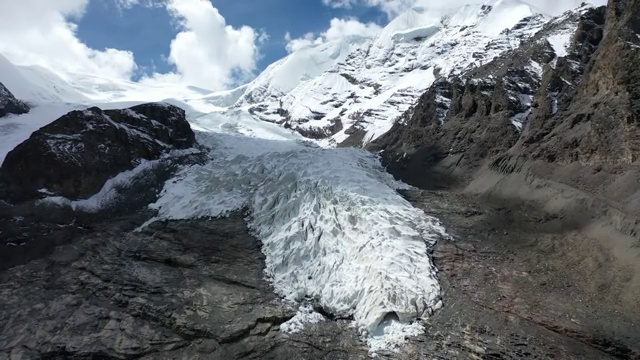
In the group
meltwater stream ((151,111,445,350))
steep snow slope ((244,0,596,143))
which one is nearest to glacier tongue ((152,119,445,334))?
meltwater stream ((151,111,445,350))

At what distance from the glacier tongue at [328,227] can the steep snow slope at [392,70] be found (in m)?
41.2

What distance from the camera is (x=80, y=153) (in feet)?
101

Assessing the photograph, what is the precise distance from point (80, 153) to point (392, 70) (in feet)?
351

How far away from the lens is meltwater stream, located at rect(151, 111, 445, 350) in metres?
19.1

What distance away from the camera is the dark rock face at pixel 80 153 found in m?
29.1

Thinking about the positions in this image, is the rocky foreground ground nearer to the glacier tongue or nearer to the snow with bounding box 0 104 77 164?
the glacier tongue

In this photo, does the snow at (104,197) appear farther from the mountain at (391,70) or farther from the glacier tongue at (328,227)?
the mountain at (391,70)

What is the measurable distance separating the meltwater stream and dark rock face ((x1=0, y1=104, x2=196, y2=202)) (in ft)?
12.5

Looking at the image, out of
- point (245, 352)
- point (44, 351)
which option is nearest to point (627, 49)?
point (245, 352)

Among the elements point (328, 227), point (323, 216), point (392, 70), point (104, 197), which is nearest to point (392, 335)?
point (328, 227)

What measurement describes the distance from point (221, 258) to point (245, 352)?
6605 mm

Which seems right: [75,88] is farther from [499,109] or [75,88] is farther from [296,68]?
[499,109]

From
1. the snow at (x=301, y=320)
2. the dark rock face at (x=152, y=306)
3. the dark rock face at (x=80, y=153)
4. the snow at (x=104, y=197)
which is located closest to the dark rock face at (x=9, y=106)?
the dark rock face at (x=80, y=153)

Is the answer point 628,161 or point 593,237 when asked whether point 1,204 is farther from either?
point 628,161
